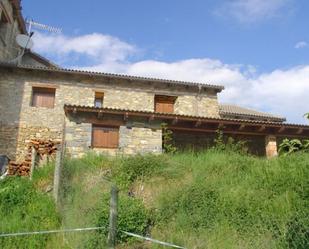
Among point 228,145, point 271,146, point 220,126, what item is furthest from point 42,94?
point 271,146

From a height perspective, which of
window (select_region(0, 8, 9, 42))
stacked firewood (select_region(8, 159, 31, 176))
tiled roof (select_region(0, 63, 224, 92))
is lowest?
stacked firewood (select_region(8, 159, 31, 176))

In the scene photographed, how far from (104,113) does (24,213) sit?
17.9 ft

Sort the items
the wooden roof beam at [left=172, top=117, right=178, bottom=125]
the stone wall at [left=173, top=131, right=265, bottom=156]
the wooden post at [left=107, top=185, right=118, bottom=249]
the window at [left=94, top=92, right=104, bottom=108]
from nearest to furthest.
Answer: the wooden post at [left=107, top=185, right=118, bottom=249] → the wooden roof beam at [left=172, top=117, right=178, bottom=125] → the stone wall at [left=173, top=131, right=265, bottom=156] → the window at [left=94, top=92, right=104, bottom=108]

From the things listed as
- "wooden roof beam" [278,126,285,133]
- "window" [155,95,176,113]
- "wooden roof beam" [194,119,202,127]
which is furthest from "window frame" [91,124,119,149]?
"wooden roof beam" [278,126,285,133]

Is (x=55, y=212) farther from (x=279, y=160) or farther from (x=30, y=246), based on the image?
(x=279, y=160)

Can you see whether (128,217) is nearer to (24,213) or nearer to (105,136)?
(24,213)

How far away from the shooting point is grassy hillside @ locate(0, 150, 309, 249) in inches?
263

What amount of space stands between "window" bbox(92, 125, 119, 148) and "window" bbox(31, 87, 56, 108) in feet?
11.5

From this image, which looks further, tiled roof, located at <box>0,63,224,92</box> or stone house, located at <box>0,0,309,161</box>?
tiled roof, located at <box>0,63,224,92</box>

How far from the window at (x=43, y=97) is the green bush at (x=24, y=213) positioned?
18.7 feet

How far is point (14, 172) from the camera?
12.8 metres

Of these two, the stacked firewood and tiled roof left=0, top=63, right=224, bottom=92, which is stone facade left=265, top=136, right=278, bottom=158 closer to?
tiled roof left=0, top=63, right=224, bottom=92

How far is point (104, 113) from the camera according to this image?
1374 cm

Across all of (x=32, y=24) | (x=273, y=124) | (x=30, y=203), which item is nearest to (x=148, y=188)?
(x=30, y=203)
